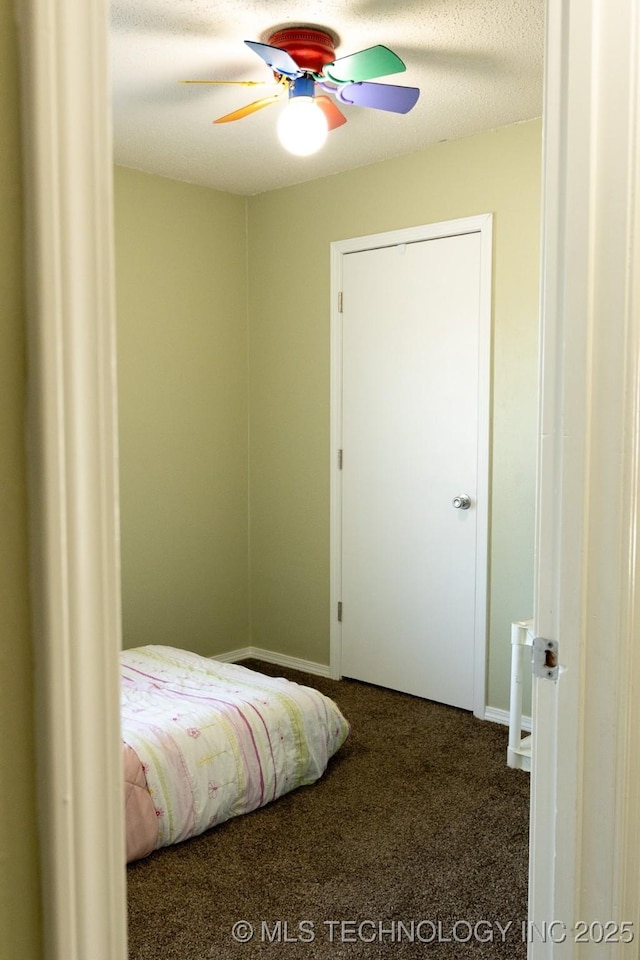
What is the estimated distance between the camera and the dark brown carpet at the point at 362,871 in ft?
7.25

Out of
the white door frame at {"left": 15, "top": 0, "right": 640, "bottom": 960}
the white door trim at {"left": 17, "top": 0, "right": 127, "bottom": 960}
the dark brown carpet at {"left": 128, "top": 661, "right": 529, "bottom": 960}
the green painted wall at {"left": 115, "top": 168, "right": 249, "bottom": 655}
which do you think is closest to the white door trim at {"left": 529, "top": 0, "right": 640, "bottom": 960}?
the white door frame at {"left": 15, "top": 0, "right": 640, "bottom": 960}

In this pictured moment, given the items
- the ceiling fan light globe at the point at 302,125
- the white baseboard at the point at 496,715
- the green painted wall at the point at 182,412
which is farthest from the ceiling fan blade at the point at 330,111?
the white baseboard at the point at 496,715

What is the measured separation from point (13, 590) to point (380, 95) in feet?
8.61

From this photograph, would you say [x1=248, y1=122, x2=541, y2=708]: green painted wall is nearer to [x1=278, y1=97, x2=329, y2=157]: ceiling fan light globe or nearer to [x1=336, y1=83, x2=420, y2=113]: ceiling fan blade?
[x1=336, y1=83, x2=420, y2=113]: ceiling fan blade

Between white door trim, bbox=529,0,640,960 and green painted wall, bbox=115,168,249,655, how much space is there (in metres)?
3.12

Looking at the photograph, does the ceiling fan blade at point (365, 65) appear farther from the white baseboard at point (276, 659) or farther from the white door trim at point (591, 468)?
the white baseboard at point (276, 659)

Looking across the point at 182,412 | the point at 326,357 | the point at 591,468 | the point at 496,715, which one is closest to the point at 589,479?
the point at 591,468

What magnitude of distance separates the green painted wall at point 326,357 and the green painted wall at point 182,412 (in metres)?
0.13

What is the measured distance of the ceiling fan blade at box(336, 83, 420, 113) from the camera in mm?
2711

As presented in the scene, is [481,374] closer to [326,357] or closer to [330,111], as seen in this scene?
[326,357]

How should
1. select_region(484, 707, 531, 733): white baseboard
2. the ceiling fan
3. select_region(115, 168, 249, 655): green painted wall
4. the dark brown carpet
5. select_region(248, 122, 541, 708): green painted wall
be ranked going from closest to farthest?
1. the dark brown carpet
2. the ceiling fan
3. select_region(248, 122, 541, 708): green painted wall
4. select_region(484, 707, 531, 733): white baseboard
5. select_region(115, 168, 249, 655): green painted wall

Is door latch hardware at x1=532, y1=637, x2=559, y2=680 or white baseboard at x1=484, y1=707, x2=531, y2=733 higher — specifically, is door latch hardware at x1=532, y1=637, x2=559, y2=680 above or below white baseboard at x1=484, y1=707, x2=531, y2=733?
above

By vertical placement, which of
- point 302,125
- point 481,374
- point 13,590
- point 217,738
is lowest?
point 217,738

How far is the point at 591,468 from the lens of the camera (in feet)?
4.00
